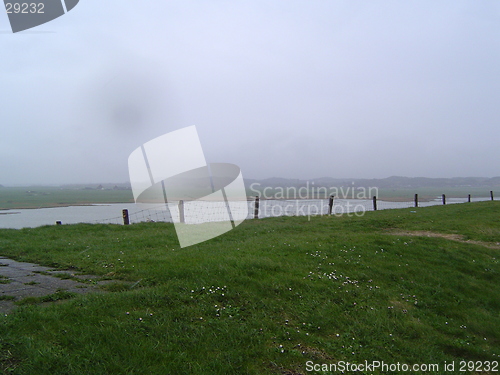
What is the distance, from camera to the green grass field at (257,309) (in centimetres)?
424

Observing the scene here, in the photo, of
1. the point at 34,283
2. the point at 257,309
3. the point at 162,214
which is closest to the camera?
the point at 257,309

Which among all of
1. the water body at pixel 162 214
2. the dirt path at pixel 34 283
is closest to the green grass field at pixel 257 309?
the dirt path at pixel 34 283

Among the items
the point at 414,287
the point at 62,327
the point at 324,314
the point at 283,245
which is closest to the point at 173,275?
the point at 62,327

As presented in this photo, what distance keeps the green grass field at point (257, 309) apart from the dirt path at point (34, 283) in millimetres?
473

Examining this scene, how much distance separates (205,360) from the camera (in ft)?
14.1

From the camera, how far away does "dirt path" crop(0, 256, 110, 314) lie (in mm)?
5763

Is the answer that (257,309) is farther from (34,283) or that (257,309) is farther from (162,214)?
(162,214)

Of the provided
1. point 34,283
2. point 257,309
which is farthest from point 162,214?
point 257,309

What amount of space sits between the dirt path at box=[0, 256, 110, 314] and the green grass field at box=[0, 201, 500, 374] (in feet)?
1.55

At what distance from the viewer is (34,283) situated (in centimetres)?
663

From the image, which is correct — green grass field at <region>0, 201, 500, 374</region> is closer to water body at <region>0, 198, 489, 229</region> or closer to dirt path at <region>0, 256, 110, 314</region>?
dirt path at <region>0, 256, 110, 314</region>

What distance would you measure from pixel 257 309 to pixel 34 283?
439cm

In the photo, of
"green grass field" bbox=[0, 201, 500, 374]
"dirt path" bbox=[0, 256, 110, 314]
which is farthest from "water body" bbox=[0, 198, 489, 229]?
"dirt path" bbox=[0, 256, 110, 314]

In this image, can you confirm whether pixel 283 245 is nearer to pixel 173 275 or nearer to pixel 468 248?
pixel 173 275
